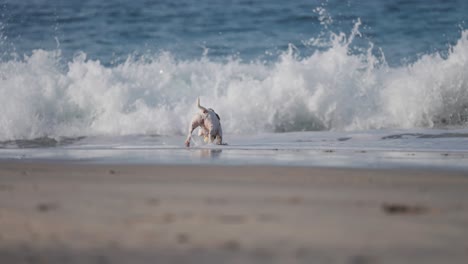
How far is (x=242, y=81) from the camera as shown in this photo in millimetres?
14773

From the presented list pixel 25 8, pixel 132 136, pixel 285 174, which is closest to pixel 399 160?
pixel 285 174

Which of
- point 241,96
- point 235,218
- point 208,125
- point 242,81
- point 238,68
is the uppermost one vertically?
point 238,68

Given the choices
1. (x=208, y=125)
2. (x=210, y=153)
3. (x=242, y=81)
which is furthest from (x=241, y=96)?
(x=210, y=153)

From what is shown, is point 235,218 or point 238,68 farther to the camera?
point 238,68

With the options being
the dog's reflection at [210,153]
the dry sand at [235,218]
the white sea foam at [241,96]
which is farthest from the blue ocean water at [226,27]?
the dry sand at [235,218]

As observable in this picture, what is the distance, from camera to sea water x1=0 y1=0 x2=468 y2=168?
9720mm

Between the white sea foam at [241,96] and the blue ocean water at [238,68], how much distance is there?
3cm

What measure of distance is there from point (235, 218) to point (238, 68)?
12.4m

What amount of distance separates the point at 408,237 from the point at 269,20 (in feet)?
54.3

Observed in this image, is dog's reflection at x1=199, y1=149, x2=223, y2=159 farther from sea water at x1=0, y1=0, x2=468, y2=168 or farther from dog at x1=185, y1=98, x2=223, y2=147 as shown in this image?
dog at x1=185, y1=98, x2=223, y2=147

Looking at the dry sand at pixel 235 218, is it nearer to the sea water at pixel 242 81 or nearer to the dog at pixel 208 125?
the sea water at pixel 242 81

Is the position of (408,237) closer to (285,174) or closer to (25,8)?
(285,174)

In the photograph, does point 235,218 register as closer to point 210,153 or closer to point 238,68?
point 210,153

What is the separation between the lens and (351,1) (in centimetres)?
1970
